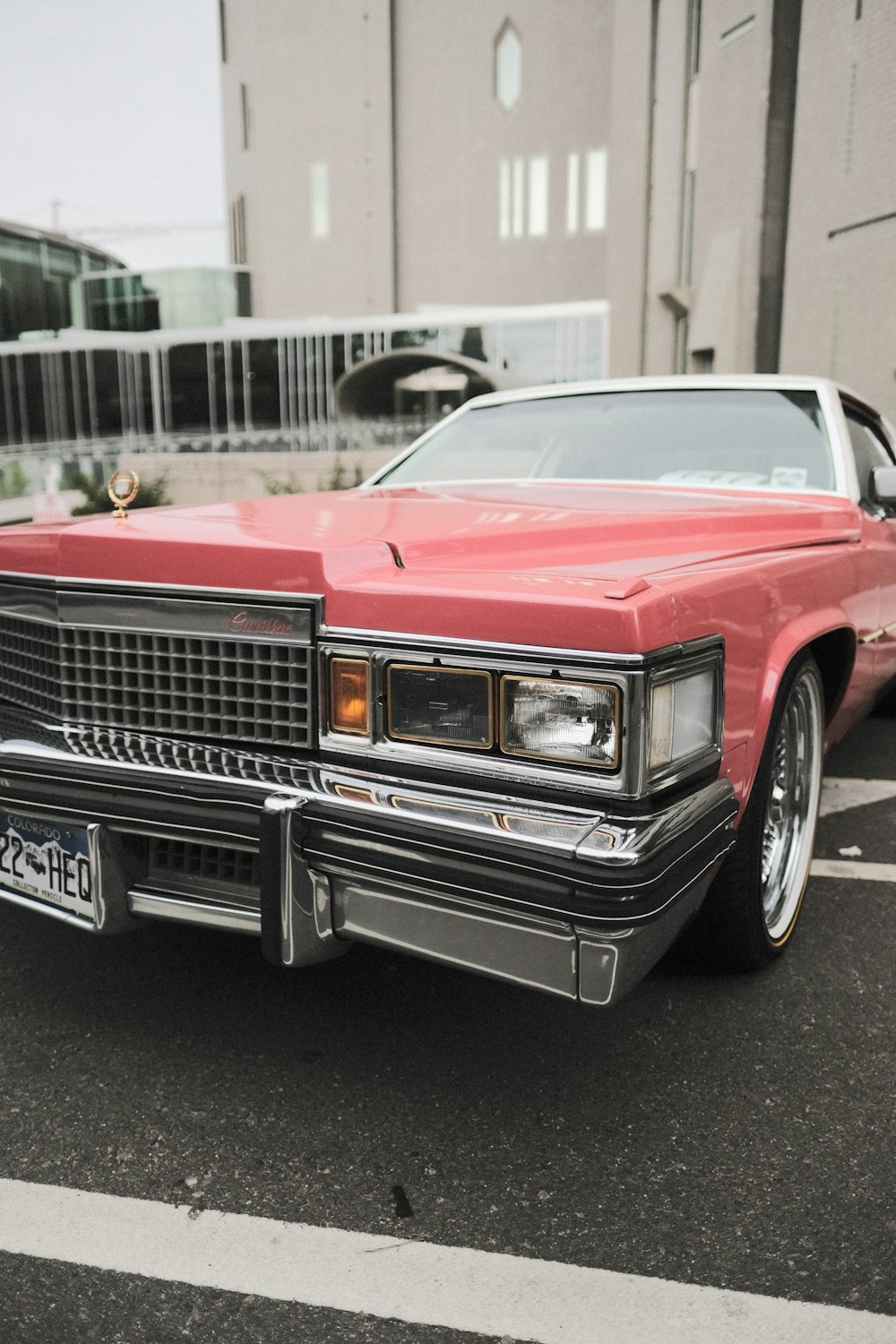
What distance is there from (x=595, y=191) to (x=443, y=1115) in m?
32.4

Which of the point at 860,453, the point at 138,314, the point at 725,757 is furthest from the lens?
the point at 138,314

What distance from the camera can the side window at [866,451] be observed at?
341cm

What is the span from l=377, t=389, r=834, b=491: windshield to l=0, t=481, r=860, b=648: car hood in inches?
12.3

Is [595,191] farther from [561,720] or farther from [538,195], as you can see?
[561,720]

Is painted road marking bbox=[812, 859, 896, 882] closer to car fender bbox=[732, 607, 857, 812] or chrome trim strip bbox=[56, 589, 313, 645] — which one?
car fender bbox=[732, 607, 857, 812]

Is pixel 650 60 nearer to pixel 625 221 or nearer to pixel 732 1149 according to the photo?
pixel 625 221

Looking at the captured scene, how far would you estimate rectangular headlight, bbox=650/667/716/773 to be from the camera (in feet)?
5.86

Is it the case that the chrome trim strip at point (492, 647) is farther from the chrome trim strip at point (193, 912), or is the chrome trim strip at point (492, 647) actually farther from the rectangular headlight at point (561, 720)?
the chrome trim strip at point (193, 912)

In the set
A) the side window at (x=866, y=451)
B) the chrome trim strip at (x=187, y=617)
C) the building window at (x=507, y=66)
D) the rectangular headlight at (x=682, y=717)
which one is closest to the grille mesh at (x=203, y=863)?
the chrome trim strip at (x=187, y=617)

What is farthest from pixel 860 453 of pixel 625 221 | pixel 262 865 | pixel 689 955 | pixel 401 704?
pixel 625 221

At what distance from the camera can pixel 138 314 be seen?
33.8 meters

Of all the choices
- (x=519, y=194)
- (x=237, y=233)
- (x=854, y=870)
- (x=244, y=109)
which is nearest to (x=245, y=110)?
(x=244, y=109)

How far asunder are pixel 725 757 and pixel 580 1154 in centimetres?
77

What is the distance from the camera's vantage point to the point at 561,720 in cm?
181
